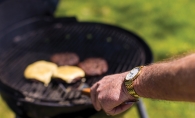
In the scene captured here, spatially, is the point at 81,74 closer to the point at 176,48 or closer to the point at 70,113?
the point at 70,113

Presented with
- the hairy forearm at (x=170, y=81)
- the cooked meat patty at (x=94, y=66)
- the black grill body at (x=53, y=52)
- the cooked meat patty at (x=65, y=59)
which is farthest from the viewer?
the cooked meat patty at (x=65, y=59)

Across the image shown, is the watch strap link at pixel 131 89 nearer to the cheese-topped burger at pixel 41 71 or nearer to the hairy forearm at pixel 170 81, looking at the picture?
the hairy forearm at pixel 170 81

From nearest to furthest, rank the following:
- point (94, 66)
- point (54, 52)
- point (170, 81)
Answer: point (170, 81)
point (94, 66)
point (54, 52)

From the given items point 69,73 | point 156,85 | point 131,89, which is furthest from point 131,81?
point 69,73

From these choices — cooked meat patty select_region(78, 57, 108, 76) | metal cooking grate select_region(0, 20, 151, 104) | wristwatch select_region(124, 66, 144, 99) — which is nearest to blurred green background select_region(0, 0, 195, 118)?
metal cooking grate select_region(0, 20, 151, 104)

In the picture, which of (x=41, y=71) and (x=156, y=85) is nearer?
(x=156, y=85)

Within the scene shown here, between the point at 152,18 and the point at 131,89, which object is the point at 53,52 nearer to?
the point at 131,89

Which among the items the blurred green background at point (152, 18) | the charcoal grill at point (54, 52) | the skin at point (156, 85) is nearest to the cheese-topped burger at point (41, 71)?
the charcoal grill at point (54, 52)

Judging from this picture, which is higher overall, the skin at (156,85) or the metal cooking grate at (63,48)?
the skin at (156,85)
